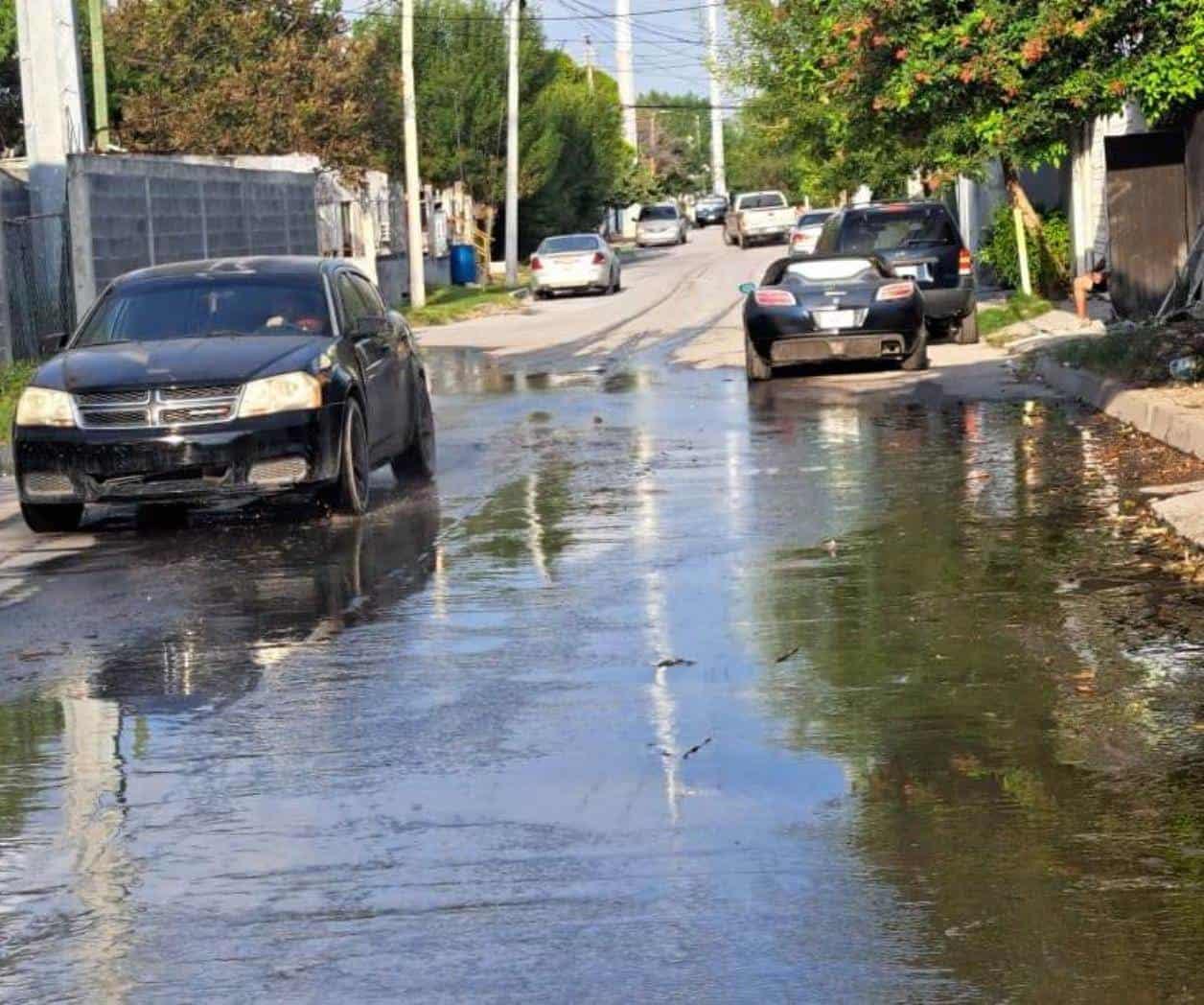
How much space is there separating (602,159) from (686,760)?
7334 centimetres

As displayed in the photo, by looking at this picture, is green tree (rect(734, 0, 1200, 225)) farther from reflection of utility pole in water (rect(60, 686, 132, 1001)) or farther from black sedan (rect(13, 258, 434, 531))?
reflection of utility pole in water (rect(60, 686, 132, 1001))

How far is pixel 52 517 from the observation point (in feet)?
46.4

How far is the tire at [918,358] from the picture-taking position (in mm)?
24312

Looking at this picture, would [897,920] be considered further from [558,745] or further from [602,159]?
[602,159]

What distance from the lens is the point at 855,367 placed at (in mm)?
25438

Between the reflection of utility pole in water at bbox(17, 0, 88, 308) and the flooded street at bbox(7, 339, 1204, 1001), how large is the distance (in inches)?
620

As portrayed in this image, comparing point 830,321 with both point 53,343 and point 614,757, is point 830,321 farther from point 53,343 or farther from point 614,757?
point 614,757

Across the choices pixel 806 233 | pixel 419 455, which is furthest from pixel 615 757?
pixel 806 233

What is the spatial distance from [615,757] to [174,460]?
6614 millimetres

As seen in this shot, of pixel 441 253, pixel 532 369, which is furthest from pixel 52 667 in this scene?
pixel 441 253

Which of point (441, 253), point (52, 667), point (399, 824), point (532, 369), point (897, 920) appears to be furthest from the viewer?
point (441, 253)

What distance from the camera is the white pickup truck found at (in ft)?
249

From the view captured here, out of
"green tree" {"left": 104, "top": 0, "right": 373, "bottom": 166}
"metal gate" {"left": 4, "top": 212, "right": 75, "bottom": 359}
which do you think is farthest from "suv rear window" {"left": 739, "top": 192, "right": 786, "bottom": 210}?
"metal gate" {"left": 4, "top": 212, "right": 75, "bottom": 359}

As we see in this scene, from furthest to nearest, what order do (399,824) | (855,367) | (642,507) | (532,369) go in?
(532,369) → (855,367) → (642,507) → (399,824)
